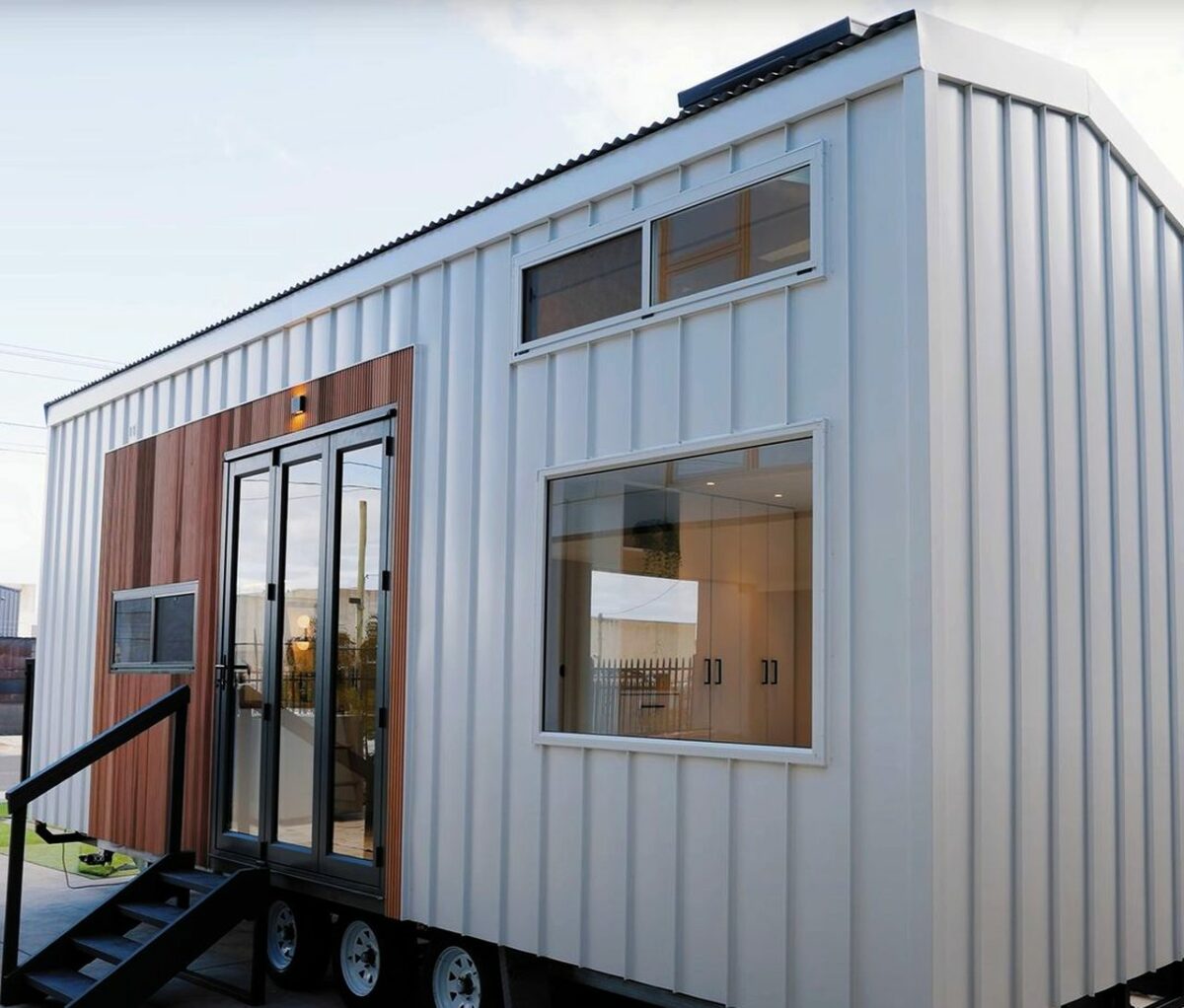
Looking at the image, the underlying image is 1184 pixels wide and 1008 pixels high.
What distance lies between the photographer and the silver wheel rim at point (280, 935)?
6.40m

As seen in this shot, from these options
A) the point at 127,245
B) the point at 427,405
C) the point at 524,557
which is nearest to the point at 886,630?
the point at 524,557

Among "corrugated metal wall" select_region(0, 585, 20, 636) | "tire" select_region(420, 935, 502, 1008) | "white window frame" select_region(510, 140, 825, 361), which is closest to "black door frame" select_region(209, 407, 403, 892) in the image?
"tire" select_region(420, 935, 502, 1008)

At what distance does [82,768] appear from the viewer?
677 centimetres

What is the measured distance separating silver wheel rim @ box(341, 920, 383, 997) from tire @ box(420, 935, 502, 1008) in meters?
0.45

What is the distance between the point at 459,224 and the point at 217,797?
3314 mm

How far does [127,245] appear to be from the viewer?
845 inches

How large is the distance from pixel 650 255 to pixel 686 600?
1.27m

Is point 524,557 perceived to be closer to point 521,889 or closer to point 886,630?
point 521,889

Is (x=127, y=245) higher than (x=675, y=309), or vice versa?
(x=127, y=245)

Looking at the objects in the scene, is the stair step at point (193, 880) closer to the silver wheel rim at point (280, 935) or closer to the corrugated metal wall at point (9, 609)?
the silver wheel rim at point (280, 935)

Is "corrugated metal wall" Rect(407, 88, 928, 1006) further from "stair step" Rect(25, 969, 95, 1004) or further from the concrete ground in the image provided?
"stair step" Rect(25, 969, 95, 1004)

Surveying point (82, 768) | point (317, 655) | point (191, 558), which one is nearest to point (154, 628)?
point (191, 558)

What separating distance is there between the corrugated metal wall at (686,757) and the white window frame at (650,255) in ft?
0.15

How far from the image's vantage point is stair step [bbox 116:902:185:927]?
612 centimetres
